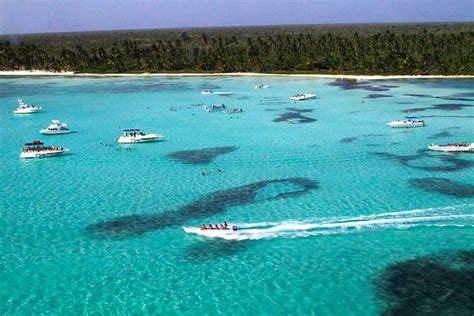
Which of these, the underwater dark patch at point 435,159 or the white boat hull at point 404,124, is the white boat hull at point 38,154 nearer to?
the underwater dark patch at point 435,159

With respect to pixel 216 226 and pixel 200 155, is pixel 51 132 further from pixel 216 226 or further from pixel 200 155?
pixel 216 226

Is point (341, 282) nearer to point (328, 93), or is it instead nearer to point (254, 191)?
point (254, 191)

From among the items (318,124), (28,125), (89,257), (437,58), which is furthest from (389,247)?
(437,58)

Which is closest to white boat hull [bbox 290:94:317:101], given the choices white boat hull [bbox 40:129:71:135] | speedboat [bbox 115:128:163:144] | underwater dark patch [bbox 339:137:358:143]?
underwater dark patch [bbox 339:137:358:143]

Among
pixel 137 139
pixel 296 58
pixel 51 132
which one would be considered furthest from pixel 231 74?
pixel 137 139

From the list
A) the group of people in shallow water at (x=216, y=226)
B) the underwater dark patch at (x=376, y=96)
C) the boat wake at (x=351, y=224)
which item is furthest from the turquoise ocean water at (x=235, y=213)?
the underwater dark patch at (x=376, y=96)

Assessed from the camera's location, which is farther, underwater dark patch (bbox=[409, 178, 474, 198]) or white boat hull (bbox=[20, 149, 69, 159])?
white boat hull (bbox=[20, 149, 69, 159])

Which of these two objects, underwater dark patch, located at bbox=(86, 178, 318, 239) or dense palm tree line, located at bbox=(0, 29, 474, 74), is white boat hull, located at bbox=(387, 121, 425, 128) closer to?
underwater dark patch, located at bbox=(86, 178, 318, 239)
